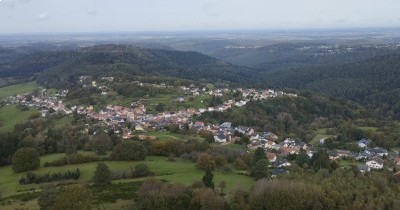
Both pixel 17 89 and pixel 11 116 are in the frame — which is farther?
pixel 17 89

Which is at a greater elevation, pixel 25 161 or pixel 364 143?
pixel 25 161

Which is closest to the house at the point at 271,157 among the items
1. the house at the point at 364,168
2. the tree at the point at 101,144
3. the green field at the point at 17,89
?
the house at the point at 364,168

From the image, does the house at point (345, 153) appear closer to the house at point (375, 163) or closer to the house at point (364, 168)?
the house at point (375, 163)

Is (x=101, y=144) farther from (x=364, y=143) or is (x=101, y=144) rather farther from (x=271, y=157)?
(x=364, y=143)

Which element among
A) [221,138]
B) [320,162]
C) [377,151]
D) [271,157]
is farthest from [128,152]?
[377,151]

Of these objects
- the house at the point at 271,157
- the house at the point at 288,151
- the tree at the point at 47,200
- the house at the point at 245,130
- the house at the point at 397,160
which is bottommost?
the house at the point at 245,130
